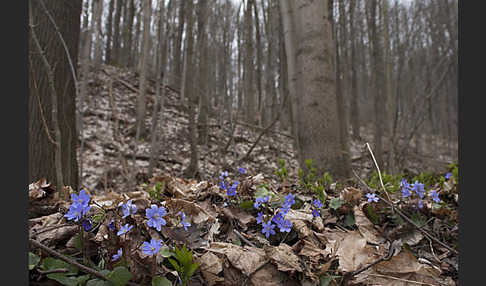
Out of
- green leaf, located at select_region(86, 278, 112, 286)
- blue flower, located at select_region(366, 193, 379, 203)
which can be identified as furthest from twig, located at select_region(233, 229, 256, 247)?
blue flower, located at select_region(366, 193, 379, 203)

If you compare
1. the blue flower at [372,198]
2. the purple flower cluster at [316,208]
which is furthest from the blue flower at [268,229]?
the blue flower at [372,198]

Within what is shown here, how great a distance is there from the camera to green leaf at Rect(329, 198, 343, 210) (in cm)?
180

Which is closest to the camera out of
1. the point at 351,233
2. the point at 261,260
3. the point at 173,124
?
the point at 261,260

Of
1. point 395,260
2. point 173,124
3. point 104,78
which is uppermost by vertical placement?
point 104,78

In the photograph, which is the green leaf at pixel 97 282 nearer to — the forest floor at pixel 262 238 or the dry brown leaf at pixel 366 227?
the forest floor at pixel 262 238

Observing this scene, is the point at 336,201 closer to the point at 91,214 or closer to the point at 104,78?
the point at 91,214

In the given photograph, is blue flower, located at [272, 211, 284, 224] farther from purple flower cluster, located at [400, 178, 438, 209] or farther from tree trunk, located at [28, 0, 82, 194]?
tree trunk, located at [28, 0, 82, 194]

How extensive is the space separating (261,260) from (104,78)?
1074 centimetres

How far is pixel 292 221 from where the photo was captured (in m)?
1.54

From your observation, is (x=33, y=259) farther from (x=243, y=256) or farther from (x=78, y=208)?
(x=243, y=256)

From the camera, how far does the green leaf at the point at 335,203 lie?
1.80 m

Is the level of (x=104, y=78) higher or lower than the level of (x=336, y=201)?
higher

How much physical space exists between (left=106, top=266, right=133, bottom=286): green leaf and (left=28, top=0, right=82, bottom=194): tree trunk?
2.41 metres

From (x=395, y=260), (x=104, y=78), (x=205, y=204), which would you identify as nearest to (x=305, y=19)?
(x=205, y=204)
